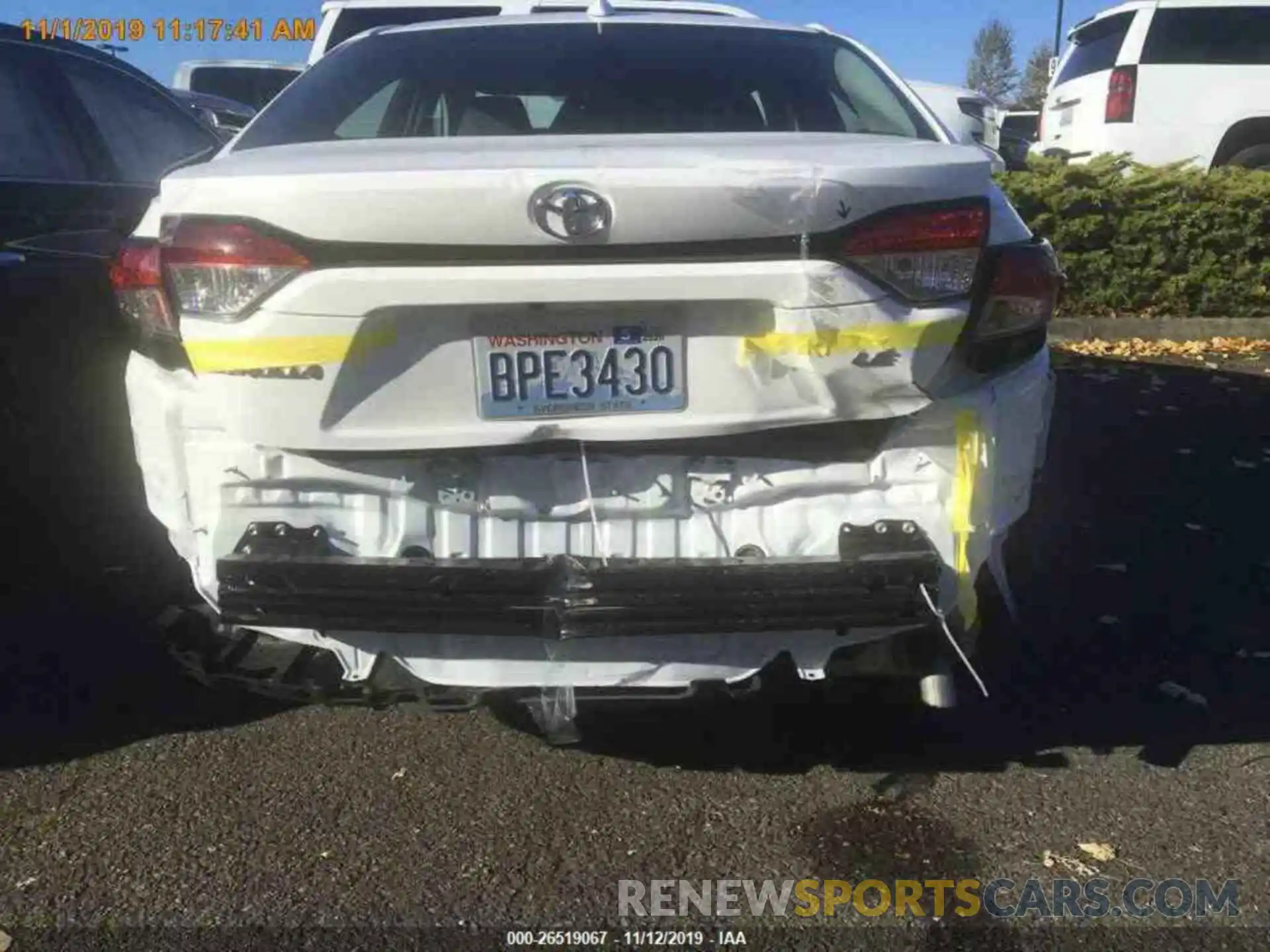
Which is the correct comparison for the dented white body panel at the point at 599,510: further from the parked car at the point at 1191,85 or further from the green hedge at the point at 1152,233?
the parked car at the point at 1191,85

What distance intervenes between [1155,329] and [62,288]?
7.46 metres

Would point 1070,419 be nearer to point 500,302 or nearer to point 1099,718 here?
point 1099,718

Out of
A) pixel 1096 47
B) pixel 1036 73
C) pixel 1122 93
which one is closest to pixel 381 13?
pixel 1122 93

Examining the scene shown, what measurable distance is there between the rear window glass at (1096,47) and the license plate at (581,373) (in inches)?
392

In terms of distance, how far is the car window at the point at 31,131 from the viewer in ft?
12.3

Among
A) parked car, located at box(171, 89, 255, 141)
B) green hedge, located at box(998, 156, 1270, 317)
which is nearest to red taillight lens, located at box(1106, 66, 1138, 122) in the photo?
green hedge, located at box(998, 156, 1270, 317)

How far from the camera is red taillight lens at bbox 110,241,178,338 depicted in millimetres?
2314

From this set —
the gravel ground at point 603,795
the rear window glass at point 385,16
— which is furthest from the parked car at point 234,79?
the gravel ground at point 603,795

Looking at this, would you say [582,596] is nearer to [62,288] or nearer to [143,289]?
[143,289]

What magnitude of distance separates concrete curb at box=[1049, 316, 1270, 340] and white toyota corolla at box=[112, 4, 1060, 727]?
6527mm

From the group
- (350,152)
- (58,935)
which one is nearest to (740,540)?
(350,152)

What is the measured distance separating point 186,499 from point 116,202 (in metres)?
2.15

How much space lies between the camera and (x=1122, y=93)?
10.4 meters

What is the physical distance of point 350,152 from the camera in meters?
2.39
